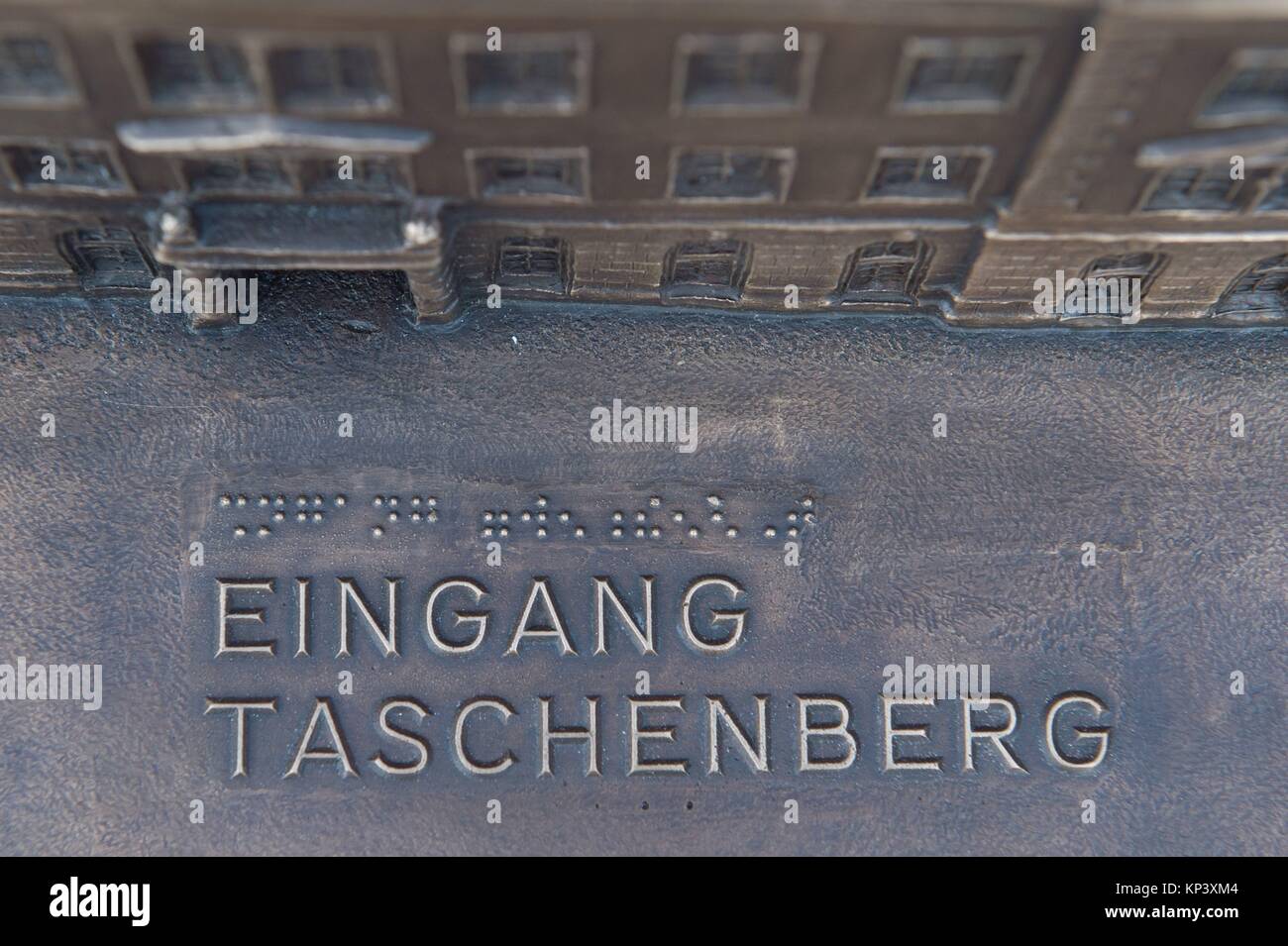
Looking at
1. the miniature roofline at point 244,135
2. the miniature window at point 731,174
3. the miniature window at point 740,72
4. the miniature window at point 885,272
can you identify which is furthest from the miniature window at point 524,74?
the miniature window at point 885,272

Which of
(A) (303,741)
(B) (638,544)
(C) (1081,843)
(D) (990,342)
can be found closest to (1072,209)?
(D) (990,342)

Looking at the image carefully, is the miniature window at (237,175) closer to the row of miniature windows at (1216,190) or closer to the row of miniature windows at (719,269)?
the row of miniature windows at (719,269)

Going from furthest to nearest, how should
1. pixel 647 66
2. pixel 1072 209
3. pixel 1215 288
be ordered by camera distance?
Answer: pixel 1215 288 < pixel 1072 209 < pixel 647 66

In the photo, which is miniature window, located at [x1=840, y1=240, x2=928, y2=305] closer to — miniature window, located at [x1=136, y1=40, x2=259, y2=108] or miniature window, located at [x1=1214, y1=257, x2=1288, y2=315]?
miniature window, located at [x1=1214, y1=257, x2=1288, y2=315]

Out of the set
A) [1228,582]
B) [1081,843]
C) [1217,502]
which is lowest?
[1081,843]

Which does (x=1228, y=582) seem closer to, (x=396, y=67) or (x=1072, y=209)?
(x=1072, y=209)

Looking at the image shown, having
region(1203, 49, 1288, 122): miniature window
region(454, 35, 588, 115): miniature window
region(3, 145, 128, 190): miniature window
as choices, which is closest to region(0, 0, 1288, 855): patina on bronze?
region(3, 145, 128, 190): miniature window

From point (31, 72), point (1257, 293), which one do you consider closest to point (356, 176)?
point (31, 72)
